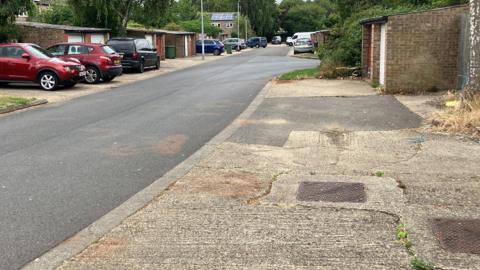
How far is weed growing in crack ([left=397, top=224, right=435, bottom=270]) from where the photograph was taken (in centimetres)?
448

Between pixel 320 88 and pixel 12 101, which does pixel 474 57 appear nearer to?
pixel 320 88

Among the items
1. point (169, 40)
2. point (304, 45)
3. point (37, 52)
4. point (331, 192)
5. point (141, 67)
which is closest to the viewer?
point (331, 192)

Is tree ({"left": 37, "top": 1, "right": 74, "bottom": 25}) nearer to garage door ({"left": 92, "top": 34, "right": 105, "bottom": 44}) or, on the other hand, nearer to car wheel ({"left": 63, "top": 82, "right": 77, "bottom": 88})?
garage door ({"left": 92, "top": 34, "right": 105, "bottom": 44})

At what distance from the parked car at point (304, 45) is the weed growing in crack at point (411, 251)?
1912 inches

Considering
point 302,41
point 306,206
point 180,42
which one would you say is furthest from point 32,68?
point 302,41

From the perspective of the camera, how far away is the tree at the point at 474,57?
11414mm

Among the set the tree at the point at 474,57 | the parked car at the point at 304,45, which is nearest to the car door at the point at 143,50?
the tree at the point at 474,57

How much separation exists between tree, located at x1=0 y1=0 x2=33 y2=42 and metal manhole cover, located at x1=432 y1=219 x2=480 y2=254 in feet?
77.9

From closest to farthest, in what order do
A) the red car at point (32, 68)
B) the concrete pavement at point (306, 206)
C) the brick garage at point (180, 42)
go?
the concrete pavement at point (306, 206) < the red car at point (32, 68) < the brick garage at point (180, 42)

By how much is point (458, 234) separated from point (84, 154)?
20.0ft

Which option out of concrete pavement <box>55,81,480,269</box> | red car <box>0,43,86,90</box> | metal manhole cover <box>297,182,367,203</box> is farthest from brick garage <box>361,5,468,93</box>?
red car <box>0,43,86,90</box>

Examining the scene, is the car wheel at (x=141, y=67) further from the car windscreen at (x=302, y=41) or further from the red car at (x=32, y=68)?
the car windscreen at (x=302, y=41)

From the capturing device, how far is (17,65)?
2053 cm

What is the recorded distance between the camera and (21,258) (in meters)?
4.88
